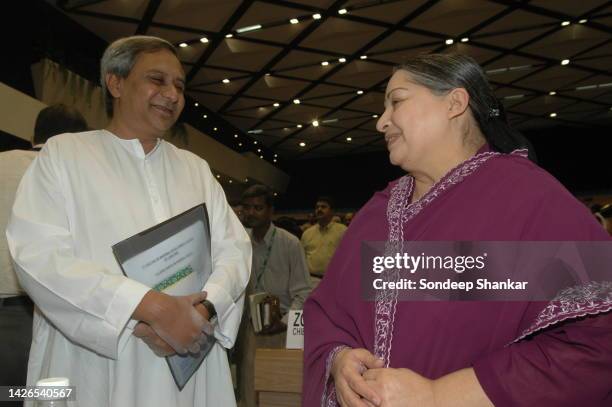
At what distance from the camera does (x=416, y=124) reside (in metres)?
1.38

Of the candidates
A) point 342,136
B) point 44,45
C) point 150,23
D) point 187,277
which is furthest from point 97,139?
point 342,136

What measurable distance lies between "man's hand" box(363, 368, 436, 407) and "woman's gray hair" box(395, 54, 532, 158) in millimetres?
655

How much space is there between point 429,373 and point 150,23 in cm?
670

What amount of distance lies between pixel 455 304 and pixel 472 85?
575 millimetres

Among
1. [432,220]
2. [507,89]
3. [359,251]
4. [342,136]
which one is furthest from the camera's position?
[342,136]

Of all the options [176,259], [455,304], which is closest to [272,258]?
[176,259]

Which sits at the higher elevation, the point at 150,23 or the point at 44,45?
the point at 150,23

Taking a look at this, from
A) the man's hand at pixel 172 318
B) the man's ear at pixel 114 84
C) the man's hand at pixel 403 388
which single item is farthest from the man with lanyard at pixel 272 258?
the man's hand at pixel 403 388

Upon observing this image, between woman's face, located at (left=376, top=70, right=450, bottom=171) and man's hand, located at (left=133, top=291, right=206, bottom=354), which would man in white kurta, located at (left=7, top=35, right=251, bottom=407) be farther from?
woman's face, located at (left=376, top=70, right=450, bottom=171)

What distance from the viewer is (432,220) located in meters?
1.29

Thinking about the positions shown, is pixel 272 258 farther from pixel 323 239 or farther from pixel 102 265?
pixel 323 239

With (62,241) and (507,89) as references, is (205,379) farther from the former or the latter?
(507,89)

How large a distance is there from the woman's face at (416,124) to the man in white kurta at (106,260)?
673 mm

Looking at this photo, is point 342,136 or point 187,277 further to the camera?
point 342,136
